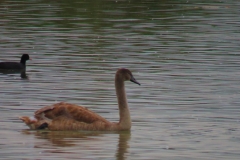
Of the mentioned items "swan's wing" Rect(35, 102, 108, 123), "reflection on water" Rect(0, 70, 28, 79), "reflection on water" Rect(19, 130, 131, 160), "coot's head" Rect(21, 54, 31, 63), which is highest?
"swan's wing" Rect(35, 102, 108, 123)

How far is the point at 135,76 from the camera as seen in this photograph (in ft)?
75.4

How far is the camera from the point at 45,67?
2492 cm

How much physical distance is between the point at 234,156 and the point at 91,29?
70.8 ft

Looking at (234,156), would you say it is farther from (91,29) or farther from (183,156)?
(91,29)

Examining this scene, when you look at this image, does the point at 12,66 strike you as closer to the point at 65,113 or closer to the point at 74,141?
the point at 65,113

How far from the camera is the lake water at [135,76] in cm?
1478

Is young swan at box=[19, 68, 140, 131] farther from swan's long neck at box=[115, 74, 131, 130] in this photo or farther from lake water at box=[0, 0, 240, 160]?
lake water at box=[0, 0, 240, 160]

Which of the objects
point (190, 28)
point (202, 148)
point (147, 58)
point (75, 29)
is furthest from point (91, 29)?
point (202, 148)

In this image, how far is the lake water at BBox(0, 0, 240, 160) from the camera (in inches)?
582

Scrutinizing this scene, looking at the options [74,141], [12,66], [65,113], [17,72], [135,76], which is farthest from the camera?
[12,66]

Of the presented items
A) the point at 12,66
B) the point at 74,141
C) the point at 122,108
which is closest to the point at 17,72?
the point at 12,66

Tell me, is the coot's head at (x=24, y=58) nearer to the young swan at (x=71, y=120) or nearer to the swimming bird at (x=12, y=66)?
the swimming bird at (x=12, y=66)

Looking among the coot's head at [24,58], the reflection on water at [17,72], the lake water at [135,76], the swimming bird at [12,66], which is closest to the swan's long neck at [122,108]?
the lake water at [135,76]

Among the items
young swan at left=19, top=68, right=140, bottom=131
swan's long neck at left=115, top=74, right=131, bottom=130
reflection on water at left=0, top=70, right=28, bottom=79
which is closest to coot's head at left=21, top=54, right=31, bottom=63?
reflection on water at left=0, top=70, right=28, bottom=79
